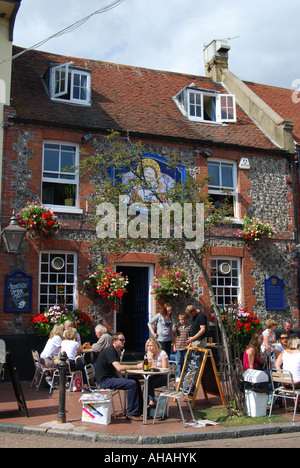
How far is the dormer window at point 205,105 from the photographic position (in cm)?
1594

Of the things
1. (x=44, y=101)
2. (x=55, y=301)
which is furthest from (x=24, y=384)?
(x=44, y=101)

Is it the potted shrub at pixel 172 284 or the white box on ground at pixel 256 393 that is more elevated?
the potted shrub at pixel 172 284

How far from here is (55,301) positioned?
41.0 feet

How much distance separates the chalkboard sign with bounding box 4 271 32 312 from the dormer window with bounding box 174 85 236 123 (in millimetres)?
7669

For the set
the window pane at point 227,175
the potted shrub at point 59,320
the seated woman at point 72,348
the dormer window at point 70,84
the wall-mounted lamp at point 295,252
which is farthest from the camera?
the wall-mounted lamp at point 295,252

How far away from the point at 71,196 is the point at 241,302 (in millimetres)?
5869

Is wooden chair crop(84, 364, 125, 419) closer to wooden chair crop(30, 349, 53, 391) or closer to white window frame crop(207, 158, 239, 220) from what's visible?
wooden chair crop(30, 349, 53, 391)

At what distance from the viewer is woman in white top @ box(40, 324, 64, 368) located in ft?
33.5

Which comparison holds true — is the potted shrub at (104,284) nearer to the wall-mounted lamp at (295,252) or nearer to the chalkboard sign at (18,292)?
the chalkboard sign at (18,292)

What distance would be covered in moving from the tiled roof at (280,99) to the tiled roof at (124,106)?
2147mm

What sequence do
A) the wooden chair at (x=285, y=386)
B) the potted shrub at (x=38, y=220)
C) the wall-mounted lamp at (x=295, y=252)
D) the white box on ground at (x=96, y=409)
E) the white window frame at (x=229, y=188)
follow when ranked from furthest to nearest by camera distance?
the wall-mounted lamp at (x=295, y=252), the white window frame at (x=229, y=188), the potted shrub at (x=38, y=220), the wooden chair at (x=285, y=386), the white box on ground at (x=96, y=409)

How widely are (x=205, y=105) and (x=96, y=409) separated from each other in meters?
12.0

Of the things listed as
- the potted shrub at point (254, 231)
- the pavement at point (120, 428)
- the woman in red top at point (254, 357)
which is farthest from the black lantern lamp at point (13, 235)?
the potted shrub at point (254, 231)
